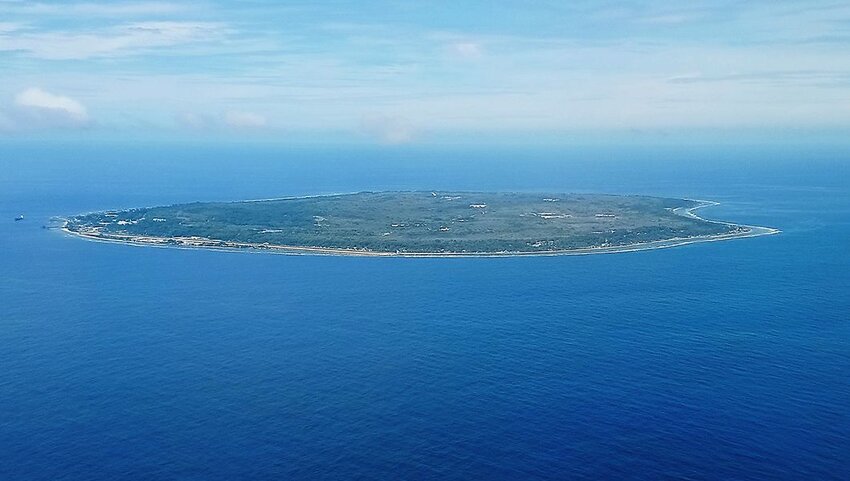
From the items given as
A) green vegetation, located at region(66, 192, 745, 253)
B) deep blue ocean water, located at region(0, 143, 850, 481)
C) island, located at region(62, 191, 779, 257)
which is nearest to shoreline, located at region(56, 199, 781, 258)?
island, located at region(62, 191, 779, 257)

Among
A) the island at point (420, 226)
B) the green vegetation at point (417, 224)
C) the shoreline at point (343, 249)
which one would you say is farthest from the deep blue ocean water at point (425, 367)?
the green vegetation at point (417, 224)

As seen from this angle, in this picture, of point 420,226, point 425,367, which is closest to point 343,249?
point 420,226

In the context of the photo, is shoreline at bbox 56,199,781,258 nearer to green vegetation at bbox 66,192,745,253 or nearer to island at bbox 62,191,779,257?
island at bbox 62,191,779,257

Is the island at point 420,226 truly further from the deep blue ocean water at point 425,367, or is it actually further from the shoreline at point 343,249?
the deep blue ocean water at point 425,367

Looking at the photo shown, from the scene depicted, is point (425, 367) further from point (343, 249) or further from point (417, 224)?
point (417, 224)

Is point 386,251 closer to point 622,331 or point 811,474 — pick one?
point 622,331
